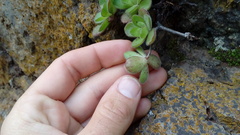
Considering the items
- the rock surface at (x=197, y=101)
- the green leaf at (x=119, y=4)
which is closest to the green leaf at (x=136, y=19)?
the green leaf at (x=119, y=4)

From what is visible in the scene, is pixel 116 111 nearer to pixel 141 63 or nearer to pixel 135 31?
pixel 141 63

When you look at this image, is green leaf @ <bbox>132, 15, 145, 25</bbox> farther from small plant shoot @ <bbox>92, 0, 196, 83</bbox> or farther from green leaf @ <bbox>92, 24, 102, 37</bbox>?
green leaf @ <bbox>92, 24, 102, 37</bbox>

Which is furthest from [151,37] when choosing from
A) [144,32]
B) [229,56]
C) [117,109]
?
[229,56]

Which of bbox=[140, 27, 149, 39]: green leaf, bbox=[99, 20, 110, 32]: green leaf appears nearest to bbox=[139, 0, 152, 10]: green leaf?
bbox=[140, 27, 149, 39]: green leaf

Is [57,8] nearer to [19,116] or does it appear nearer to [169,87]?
[19,116]

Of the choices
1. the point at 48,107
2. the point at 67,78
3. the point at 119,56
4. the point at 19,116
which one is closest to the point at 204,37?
the point at 119,56

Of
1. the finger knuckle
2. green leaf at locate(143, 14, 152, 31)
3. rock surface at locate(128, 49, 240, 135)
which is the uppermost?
green leaf at locate(143, 14, 152, 31)
